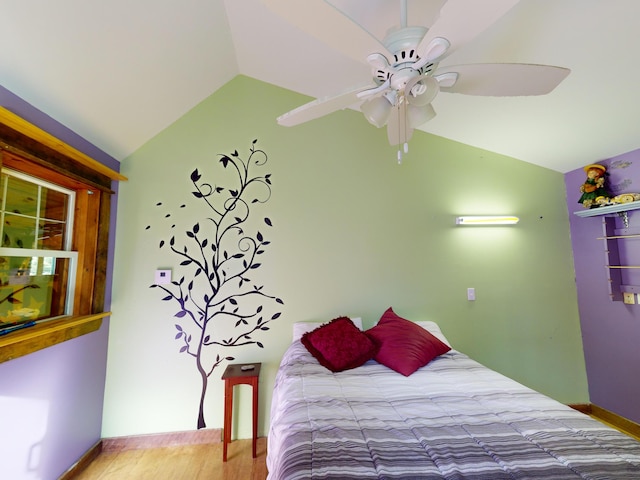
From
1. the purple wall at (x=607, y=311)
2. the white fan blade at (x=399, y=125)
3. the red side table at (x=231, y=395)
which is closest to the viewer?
the white fan blade at (x=399, y=125)

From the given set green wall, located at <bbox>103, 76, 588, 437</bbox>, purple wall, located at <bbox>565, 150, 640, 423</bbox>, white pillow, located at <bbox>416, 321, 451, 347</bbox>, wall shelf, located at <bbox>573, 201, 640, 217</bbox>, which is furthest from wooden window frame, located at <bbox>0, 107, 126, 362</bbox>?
purple wall, located at <bbox>565, 150, 640, 423</bbox>

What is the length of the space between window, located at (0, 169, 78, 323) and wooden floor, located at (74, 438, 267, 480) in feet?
3.85

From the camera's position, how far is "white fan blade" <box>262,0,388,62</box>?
3.10 ft

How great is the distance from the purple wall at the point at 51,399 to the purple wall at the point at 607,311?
4296mm

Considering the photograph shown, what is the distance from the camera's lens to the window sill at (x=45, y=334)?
146cm

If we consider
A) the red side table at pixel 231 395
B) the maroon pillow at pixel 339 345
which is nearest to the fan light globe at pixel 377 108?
the maroon pillow at pixel 339 345

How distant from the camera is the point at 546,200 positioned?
2812mm

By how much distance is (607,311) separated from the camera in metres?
2.52

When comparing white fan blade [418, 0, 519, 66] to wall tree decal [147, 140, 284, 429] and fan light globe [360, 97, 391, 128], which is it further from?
wall tree decal [147, 140, 284, 429]

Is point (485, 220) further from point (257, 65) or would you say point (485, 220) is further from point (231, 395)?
point (231, 395)

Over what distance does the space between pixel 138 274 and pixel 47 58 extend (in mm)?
1555

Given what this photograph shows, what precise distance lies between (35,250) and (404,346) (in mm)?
2521

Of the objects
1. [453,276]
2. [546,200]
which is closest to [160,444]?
[453,276]

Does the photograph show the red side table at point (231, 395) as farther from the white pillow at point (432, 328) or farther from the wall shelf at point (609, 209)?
the wall shelf at point (609, 209)
